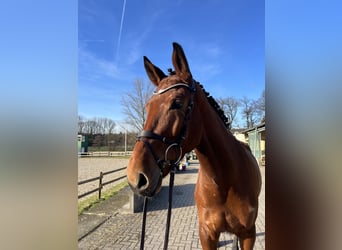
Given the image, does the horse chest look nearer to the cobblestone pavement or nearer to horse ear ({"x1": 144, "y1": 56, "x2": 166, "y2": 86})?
horse ear ({"x1": 144, "y1": 56, "x2": 166, "y2": 86})

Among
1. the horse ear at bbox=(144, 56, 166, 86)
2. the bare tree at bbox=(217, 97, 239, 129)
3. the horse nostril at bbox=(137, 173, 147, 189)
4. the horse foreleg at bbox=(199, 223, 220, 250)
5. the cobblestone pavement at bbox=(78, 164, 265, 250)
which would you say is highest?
the horse ear at bbox=(144, 56, 166, 86)

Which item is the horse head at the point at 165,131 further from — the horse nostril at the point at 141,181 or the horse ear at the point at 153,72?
the horse ear at the point at 153,72

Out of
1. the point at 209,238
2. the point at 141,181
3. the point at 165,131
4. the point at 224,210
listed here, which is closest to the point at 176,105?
the point at 165,131

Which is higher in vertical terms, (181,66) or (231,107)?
(181,66)

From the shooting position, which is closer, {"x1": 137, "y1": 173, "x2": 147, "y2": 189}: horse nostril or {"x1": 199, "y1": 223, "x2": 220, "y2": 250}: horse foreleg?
{"x1": 137, "y1": 173, "x2": 147, "y2": 189}: horse nostril

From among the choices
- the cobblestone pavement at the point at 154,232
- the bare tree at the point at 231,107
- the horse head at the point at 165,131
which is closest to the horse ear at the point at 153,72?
the horse head at the point at 165,131

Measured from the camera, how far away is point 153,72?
1.71m

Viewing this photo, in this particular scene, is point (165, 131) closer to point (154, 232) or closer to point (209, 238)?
point (209, 238)

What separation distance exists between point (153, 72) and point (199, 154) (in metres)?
0.75

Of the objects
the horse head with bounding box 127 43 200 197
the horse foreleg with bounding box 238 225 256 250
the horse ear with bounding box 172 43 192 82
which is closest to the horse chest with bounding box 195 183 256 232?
the horse foreleg with bounding box 238 225 256 250

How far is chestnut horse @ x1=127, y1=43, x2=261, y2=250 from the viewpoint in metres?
1.29
